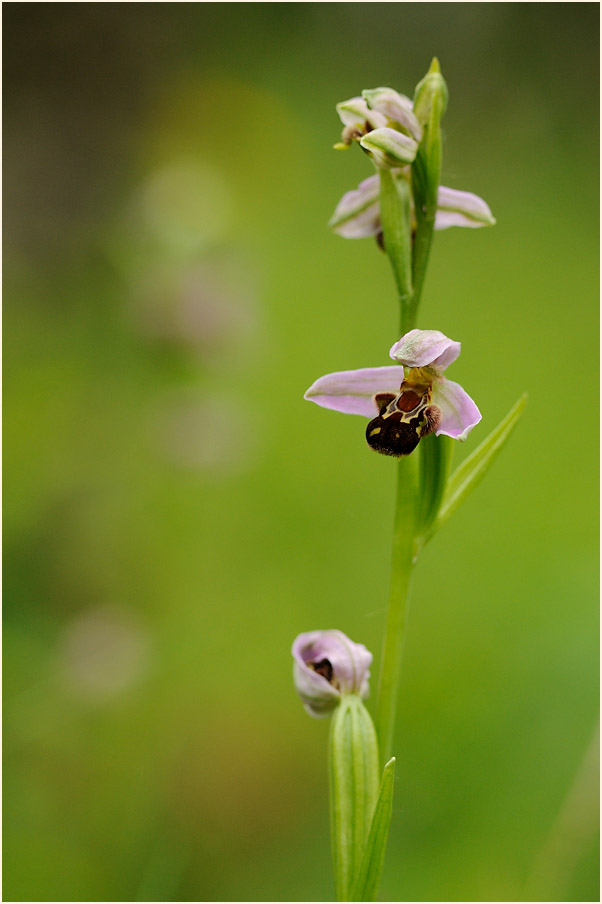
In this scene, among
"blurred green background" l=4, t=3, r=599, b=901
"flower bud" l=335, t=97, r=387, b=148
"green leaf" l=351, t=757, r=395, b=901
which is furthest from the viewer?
"blurred green background" l=4, t=3, r=599, b=901

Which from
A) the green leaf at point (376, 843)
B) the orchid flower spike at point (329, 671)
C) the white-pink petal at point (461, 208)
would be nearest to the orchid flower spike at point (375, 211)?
the white-pink petal at point (461, 208)

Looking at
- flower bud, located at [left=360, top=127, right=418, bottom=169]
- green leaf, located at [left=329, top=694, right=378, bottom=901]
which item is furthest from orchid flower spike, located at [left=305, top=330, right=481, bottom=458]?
green leaf, located at [left=329, top=694, right=378, bottom=901]

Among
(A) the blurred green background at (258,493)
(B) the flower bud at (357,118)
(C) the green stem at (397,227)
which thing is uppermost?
(B) the flower bud at (357,118)

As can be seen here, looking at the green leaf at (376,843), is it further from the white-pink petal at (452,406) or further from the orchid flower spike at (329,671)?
the white-pink petal at (452,406)

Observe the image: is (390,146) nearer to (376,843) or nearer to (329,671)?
(329,671)

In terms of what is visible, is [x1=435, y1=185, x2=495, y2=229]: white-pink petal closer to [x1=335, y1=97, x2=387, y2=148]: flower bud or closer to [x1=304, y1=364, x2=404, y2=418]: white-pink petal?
[x1=335, y1=97, x2=387, y2=148]: flower bud

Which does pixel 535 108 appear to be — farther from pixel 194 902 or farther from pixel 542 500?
pixel 194 902
